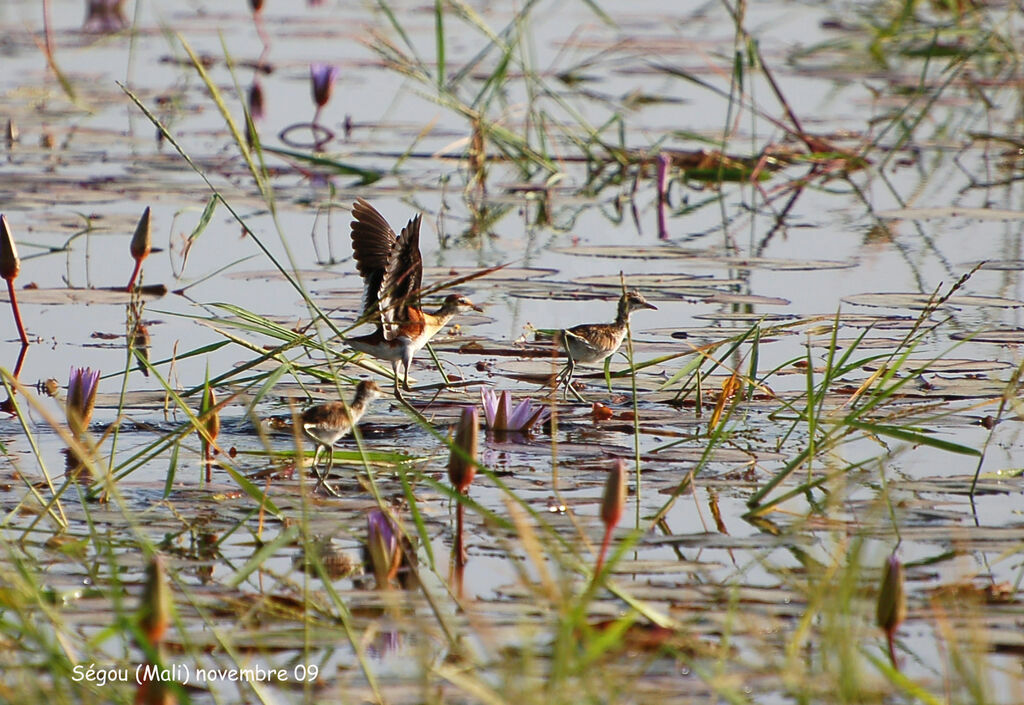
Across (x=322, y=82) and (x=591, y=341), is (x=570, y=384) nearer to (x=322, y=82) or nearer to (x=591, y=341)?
(x=591, y=341)

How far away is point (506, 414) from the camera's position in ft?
17.0

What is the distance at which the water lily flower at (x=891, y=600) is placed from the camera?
306cm

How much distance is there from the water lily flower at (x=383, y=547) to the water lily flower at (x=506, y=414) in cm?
143

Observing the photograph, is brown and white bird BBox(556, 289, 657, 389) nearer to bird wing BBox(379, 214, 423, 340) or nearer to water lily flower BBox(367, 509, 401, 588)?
bird wing BBox(379, 214, 423, 340)

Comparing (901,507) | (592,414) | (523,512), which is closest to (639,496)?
(523,512)

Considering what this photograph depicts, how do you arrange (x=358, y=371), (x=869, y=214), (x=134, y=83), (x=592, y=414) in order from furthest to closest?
(x=134, y=83) → (x=869, y=214) → (x=358, y=371) → (x=592, y=414)

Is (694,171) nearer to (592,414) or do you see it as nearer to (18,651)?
(592,414)

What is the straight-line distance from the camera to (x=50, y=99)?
12.4 metres

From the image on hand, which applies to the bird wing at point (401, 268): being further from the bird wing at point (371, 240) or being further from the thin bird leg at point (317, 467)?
the thin bird leg at point (317, 467)

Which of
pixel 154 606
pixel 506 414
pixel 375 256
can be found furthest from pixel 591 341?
pixel 154 606

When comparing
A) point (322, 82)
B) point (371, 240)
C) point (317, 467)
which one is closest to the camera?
point (317, 467)

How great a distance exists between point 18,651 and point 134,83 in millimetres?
10899

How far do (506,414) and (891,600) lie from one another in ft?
7.36

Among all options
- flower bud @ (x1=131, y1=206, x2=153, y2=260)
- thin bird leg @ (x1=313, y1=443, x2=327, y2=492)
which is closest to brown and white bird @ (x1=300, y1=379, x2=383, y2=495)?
thin bird leg @ (x1=313, y1=443, x2=327, y2=492)
